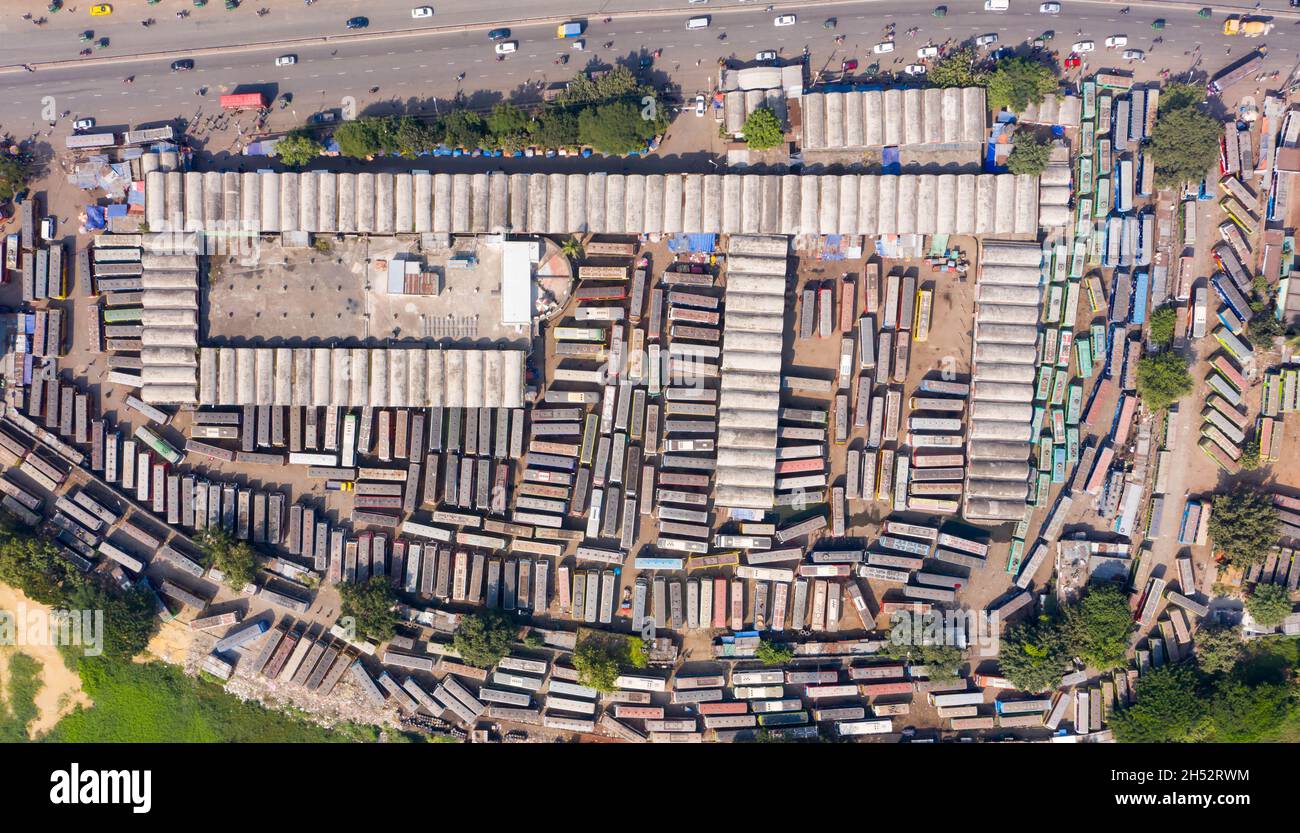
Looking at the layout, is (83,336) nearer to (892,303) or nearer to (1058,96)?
(892,303)

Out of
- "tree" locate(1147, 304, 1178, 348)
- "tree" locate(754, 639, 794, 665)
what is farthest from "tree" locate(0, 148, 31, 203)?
"tree" locate(1147, 304, 1178, 348)

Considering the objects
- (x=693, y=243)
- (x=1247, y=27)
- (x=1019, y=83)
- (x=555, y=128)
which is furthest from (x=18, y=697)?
(x=1247, y=27)

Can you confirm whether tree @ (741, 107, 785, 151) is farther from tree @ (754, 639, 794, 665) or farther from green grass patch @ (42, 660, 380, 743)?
green grass patch @ (42, 660, 380, 743)

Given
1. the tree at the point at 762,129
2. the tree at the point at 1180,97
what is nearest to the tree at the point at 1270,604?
the tree at the point at 1180,97

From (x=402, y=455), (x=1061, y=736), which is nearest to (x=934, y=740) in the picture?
(x=1061, y=736)

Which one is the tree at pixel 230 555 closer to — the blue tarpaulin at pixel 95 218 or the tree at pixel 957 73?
the blue tarpaulin at pixel 95 218
